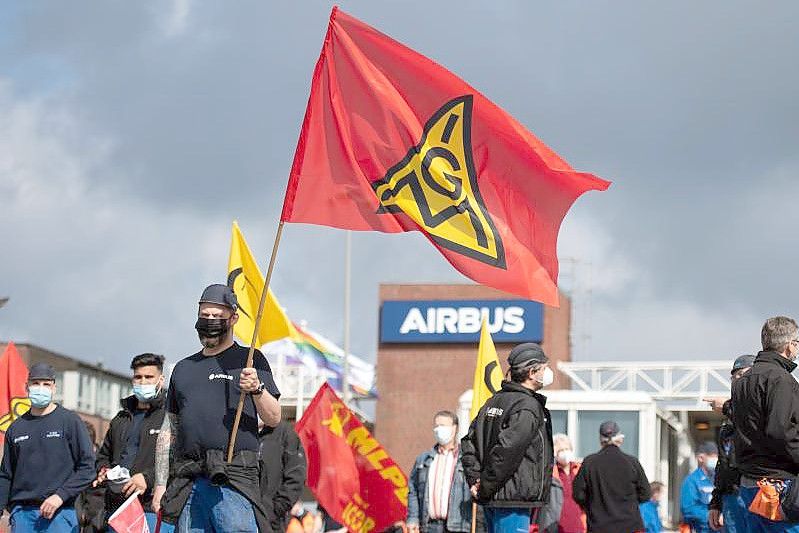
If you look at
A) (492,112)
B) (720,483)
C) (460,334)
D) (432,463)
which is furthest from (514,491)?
(460,334)

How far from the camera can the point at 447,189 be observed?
37.3 feet

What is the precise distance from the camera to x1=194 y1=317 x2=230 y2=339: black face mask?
982cm

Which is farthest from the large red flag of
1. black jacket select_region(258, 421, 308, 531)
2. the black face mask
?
black jacket select_region(258, 421, 308, 531)

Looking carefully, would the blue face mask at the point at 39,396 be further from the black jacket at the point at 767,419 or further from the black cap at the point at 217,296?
the black jacket at the point at 767,419

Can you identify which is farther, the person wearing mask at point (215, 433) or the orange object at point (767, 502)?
the orange object at point (767, 502)

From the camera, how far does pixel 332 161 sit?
1107 cm

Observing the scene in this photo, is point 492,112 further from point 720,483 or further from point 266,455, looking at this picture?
point 266,455

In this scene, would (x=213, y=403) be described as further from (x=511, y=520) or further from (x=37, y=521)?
(x=37, y=521)

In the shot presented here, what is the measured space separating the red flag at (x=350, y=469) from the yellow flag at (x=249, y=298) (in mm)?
895

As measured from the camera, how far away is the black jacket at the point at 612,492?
56.5 feet

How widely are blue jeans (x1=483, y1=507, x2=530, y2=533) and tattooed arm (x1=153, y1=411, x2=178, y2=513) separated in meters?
2.85

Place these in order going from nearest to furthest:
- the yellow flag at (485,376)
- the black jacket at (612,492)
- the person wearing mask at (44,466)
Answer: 1. the person wearing mask at (44,466)
2. the black jacket at (612,492)
3. the yellow flag at (485,376)

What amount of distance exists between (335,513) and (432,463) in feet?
8.04

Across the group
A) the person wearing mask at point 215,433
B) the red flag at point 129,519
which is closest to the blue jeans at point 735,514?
the person wearing mask at point 215,433
